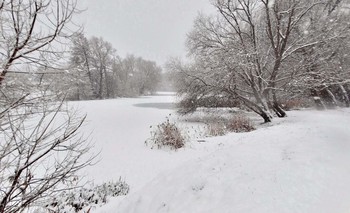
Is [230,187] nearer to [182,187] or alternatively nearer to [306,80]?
[182,187]

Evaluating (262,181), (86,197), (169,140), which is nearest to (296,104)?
(169,140)

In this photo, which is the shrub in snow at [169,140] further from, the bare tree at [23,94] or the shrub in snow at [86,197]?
the bare tree at [23,94]

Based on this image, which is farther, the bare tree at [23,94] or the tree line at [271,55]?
the tree line at [271,55]

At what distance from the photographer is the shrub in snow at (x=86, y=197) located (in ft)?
18.1

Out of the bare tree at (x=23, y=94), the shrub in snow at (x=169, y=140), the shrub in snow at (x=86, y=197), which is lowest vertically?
the shrub in snow at (x=86, y=197)

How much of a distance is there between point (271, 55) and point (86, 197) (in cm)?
1336

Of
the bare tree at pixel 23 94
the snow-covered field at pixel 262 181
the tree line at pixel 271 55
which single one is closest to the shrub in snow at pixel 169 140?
the snow-covered field at pixel 262 181

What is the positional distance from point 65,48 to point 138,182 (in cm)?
491

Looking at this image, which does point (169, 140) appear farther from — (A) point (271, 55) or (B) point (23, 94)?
(A) point (271, 55)

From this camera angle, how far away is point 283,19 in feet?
44.2

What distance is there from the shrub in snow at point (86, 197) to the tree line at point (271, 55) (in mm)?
8755

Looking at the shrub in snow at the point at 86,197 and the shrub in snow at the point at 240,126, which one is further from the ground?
the shrub in snow at the point at 240,126

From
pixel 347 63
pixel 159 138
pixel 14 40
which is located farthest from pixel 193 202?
pixel 347 63

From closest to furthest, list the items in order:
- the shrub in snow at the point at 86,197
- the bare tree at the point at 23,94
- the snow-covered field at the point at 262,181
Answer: the bare tree at the point at 23,94 < the snow-covered field at the point at 262,181 < the shrub in snow at the point at 86,197
